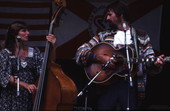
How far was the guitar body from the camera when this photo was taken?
378 centimetres

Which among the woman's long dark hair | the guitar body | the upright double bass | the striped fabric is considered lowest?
the upright double bass

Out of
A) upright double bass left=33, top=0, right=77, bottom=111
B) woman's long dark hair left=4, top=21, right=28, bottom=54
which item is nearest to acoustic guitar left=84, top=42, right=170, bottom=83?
upright double bass left=33, top=0, right=77, bottom=111

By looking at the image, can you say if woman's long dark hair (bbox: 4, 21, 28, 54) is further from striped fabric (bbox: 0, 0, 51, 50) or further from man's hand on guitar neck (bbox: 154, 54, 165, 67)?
man's hand on guitar neck (bbox: 154, 54, 165, 67)

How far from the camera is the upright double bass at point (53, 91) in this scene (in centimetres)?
352

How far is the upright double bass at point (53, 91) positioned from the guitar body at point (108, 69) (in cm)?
47

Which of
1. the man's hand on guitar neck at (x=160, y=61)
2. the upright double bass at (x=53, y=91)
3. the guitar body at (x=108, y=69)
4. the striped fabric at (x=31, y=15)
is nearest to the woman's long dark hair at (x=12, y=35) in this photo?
the upright double bass at (x=53, y=91)

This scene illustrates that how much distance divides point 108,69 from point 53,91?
2.52 feet

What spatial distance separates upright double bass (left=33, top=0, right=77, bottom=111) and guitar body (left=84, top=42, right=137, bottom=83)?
47 centimetres

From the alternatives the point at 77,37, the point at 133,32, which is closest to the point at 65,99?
the point at 133,32

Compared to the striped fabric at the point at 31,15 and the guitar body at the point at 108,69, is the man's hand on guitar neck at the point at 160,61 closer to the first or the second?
the guitar body at the point at 108,69

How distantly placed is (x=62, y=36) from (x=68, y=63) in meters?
0.54

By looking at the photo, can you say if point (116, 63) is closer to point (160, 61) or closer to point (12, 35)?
point (160, 61)

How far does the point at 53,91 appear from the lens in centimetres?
361

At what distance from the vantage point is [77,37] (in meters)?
5.69
